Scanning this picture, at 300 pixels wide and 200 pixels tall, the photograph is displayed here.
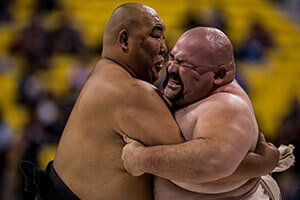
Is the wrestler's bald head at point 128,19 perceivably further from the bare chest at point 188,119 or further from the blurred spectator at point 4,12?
the blurred spectator at point 4,12

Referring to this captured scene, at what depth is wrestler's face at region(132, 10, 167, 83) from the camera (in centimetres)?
221

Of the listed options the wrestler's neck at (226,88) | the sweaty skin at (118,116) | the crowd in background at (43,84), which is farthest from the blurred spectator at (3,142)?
the wrestler's neck at (226,88)

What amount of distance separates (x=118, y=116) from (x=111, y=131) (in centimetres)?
8

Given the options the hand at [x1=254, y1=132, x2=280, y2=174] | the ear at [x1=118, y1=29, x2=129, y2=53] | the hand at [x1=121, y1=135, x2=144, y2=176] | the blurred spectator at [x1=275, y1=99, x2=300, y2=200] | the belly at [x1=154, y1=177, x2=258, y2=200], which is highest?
the ear at [x1=118, y1=29, x2=129, y2=53]

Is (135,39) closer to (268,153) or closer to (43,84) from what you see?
(268,153)

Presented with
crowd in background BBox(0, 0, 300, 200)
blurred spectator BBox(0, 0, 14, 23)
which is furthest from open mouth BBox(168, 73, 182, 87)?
blurred spectator BBox(0, 0, 14, 23)

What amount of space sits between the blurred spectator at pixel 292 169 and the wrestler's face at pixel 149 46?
138 inches

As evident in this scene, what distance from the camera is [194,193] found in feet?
6.63

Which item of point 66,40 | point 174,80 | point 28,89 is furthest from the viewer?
point 66,40

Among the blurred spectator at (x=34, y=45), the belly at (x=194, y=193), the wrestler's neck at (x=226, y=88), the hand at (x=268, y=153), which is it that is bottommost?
the blurred spectator at (x=34, y=45)

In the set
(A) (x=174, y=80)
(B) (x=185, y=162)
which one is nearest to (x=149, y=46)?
(A) (x=174, y=80)

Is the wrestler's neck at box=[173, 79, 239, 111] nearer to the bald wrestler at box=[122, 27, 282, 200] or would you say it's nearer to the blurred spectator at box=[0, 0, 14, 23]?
the bald wrestler at box=[122, 27, 282, 200]

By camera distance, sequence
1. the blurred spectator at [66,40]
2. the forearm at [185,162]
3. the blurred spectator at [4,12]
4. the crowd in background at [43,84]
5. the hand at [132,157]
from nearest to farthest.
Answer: the forearm at [185,162] < the hand at [132,157] < the crowd in background at [43,84] < the blurred spectator at [66,40] < the blurred spectator at [4,12]

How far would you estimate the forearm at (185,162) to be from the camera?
71.3 inches
